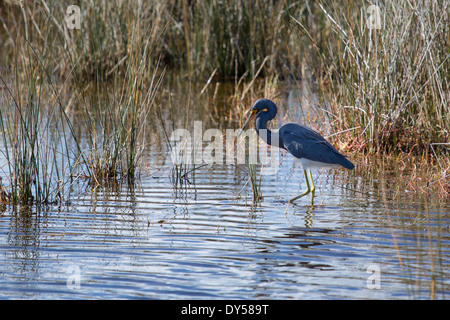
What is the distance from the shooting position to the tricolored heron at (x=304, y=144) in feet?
18.3

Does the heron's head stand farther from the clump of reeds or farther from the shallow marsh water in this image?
the clump of reeds

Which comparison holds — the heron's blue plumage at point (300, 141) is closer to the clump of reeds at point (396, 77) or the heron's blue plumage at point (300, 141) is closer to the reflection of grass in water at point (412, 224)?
the reflection of grass in water at point (412, 224)

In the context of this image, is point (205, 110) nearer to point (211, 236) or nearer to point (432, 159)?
point (432, 159)

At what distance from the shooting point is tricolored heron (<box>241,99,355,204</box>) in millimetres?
5590

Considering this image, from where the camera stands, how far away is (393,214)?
16.2 feet

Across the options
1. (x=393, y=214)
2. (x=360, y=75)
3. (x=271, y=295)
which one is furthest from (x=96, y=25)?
(x=271, y=295)

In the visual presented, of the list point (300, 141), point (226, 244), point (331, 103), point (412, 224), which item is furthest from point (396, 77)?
point (226, 244)

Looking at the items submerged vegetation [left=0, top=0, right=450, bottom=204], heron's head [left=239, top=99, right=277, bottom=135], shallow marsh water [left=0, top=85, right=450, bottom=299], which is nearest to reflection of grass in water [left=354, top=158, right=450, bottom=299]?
shallow marsh water [left=0, top=85, right=450, bottom=299]

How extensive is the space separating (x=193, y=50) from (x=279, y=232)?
7.03 m

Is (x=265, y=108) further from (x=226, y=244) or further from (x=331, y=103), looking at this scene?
(x=226, y=244)

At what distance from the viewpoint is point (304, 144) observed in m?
5.65

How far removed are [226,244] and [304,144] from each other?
65.2 inches

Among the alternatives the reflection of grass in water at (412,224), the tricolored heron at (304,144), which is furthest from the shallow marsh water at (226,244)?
the tricolored heron at (304,144)

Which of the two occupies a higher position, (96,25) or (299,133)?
(96,25)
